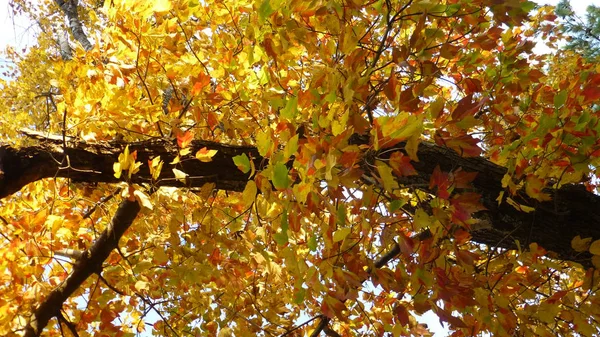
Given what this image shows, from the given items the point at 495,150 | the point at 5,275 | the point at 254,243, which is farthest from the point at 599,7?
the point at 5,275

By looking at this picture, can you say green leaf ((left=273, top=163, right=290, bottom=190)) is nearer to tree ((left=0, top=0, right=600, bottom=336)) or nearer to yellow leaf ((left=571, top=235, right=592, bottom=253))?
tree ((left=0, top=0, right=600, bottom=336))

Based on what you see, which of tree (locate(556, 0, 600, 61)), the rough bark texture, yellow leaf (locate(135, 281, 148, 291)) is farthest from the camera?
tree (locate(556, 0, 600, 61))

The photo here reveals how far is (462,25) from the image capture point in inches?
73.4

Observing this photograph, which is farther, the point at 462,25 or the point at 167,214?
the point at 167,214

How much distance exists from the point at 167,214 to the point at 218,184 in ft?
1.34

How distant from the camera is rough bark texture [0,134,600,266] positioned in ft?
6.53

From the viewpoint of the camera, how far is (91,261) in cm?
254

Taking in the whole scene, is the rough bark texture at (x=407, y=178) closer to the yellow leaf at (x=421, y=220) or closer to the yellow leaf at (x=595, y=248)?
the yellow leaf at (x=595, y=248)

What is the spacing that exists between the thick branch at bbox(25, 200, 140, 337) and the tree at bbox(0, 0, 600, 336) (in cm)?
1

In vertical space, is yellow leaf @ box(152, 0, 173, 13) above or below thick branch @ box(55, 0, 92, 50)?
below

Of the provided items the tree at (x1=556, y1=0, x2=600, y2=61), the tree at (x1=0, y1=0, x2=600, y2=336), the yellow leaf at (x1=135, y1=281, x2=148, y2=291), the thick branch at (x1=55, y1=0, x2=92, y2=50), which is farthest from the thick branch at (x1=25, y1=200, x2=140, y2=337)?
the tree at (x1=556, y1=0, x2=600, y2=61)

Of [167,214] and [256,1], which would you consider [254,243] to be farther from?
[256,1]

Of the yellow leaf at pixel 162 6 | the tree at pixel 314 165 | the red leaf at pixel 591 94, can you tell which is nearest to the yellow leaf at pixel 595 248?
the tree at pixel 314 165

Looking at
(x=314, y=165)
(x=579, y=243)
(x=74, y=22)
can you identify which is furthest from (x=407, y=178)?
(x=74, y=22)
